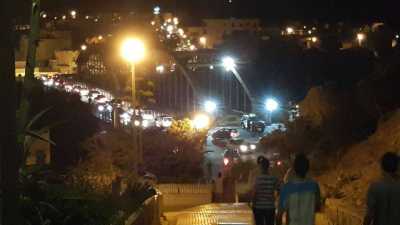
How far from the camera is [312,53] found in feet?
281

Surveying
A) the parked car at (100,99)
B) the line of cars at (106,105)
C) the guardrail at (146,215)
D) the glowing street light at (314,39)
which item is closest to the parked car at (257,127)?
the line of cars at (106,105)

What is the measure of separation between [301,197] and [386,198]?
95cm

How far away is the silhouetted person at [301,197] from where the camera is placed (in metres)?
8.09

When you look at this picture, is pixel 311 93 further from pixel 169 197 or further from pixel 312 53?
pixel 312 53

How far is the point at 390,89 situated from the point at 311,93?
20.9 feet

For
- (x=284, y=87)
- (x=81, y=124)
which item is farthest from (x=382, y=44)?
(x=284, y=87)

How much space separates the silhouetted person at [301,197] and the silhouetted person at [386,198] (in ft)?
2.21

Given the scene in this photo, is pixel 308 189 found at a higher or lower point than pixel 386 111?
lower

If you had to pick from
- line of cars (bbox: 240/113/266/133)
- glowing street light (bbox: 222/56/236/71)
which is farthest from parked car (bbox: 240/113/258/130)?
glowing street light (bbox: 222/56/236/71)

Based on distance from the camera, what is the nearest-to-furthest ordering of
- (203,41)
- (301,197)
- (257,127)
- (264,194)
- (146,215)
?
(301,197), (264,194), (146,215), (257,127), (203,41)

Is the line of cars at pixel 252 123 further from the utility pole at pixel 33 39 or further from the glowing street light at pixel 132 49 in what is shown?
the utility pole at pixel 33 39

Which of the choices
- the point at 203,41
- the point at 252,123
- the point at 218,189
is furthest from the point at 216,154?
the point at 203,41

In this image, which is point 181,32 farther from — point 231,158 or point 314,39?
point 231,158

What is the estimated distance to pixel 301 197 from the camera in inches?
319
